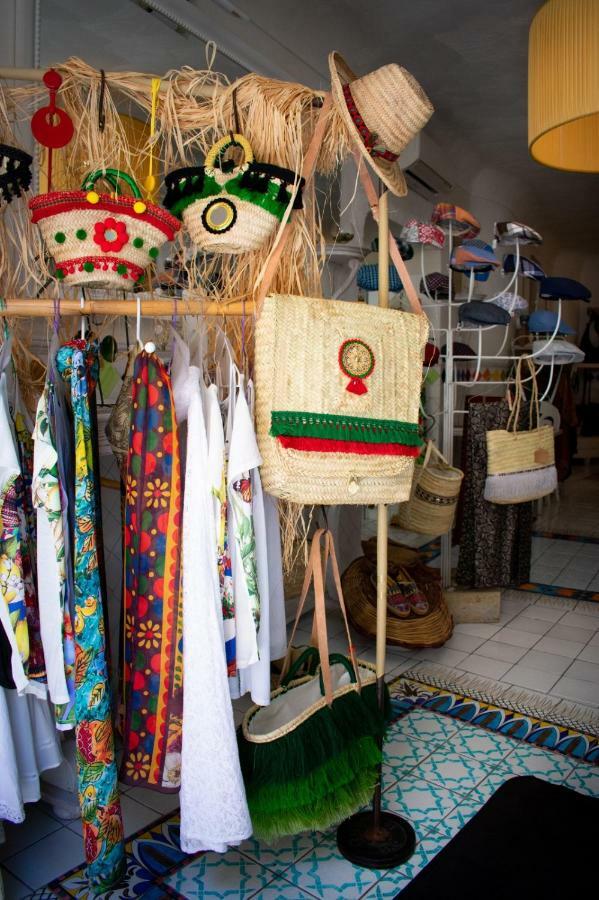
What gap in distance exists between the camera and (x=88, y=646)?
5.16 feet

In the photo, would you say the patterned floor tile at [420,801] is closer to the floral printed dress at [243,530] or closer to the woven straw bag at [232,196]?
the floral printed dress at [243,530]

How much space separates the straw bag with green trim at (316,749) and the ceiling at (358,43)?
1966mm

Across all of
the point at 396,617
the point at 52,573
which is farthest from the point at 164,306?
the point at 396,617

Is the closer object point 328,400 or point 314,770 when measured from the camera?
point 328,400

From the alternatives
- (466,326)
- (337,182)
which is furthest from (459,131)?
(466,326)

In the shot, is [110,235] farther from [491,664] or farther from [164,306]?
[491,664]

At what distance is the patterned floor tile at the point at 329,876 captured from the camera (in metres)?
1.82

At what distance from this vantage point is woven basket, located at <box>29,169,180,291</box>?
4.80ft

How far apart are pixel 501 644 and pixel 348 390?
2286 millimetres

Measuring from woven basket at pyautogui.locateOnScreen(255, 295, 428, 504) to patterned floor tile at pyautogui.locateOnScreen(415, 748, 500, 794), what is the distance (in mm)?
1143

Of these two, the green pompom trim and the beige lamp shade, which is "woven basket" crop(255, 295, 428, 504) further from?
the beige lamp shade

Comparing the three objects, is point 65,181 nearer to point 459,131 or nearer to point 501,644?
point 501,644

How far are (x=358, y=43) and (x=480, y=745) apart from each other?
12.4ft

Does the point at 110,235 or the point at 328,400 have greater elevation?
the point at 110,235
